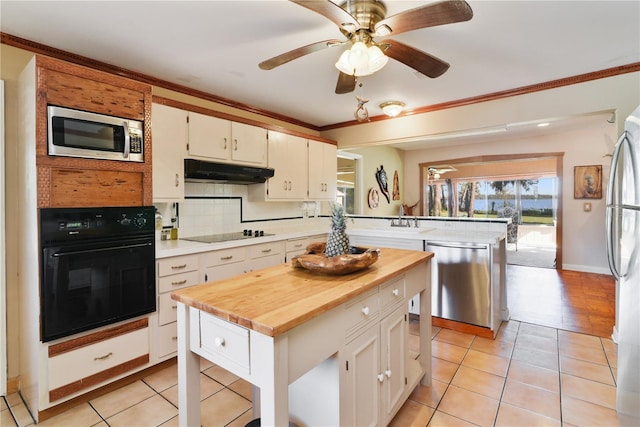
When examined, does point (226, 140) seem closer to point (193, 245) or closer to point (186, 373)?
point (193, 245)

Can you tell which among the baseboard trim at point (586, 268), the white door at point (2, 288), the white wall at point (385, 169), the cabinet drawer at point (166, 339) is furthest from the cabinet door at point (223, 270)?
the baseboard trim at point (586, 268)

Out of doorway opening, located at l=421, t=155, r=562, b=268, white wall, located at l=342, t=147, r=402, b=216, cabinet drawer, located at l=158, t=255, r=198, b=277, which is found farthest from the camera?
doorway opening, located at l=421, t=155, r=562, b=268

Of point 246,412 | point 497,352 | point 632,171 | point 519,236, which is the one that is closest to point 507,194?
point 519,236

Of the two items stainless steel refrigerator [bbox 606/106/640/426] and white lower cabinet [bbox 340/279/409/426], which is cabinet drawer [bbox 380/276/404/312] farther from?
stainless steel refrigerator [bbox 606/106/640/426]

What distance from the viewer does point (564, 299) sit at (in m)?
3.91

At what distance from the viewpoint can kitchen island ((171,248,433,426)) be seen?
1049 mm

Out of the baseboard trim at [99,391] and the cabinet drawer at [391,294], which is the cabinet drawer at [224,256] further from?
the cabinet drawer at [391,294]

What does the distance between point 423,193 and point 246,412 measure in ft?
20.2

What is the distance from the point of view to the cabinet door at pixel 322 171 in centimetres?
412

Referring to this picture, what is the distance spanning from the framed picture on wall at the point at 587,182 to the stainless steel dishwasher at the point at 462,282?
3990 millimetres

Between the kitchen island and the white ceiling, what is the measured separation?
5.12ft

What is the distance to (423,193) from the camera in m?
7.17

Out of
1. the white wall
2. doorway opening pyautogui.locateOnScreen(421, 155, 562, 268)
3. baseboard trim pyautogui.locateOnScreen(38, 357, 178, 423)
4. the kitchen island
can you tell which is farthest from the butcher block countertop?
doorway opening pyautogui.locateOnScreen(421, 155, 562, 268)

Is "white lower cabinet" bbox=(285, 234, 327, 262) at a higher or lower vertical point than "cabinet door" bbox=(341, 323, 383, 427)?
higher
